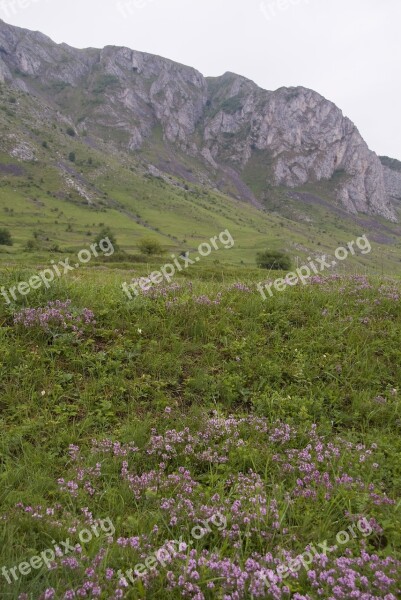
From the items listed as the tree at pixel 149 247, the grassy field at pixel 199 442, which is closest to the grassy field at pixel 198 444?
the grassy field at pixel 199 442

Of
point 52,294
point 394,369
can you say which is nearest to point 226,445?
point 394,369

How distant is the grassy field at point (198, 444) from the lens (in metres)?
3.55

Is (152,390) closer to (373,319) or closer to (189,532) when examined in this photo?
(189,532)

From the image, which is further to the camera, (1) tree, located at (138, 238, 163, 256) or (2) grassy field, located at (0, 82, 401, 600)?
(1) tree, located at (138, 238, 163, 256)

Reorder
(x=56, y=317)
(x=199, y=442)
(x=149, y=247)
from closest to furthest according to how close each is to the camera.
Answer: (x=199, y=442)
(x=56, y=317)
(x=149, y=247)

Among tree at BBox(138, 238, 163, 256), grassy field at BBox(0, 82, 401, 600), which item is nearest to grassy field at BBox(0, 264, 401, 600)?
grassy field at BBox(0, 82, 401, 600)

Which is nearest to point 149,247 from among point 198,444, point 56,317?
point 56,317

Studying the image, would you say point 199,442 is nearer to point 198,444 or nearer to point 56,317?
point 198,444

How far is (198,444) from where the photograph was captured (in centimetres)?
550

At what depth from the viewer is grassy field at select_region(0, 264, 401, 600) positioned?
3.55 m

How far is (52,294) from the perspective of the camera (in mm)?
8367

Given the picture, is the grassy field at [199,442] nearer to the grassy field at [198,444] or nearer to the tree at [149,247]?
the grassy field at [198,444]

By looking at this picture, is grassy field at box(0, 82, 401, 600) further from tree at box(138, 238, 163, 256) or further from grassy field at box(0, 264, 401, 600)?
tree at box(138, 238, 163, 256)

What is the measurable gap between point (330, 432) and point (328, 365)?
1737mm
